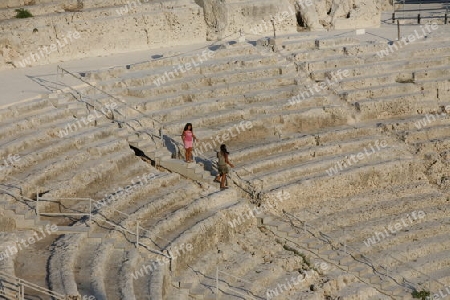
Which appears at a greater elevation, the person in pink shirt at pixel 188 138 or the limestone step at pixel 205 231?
the person in pink shirt at pixel 188 138

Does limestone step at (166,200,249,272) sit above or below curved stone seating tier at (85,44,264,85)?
below

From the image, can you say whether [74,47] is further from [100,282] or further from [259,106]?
[100,282]

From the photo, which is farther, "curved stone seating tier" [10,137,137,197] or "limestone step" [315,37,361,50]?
"limestone step" [315,37,361,50]

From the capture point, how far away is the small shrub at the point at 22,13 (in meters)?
25.5

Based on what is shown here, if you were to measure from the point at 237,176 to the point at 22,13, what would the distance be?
24.4 ft

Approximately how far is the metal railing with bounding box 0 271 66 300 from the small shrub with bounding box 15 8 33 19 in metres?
11.3

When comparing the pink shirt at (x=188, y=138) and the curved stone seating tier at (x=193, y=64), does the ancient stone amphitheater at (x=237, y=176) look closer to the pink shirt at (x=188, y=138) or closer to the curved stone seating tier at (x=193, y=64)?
the curved stone seating tier at (x=193, y=64)

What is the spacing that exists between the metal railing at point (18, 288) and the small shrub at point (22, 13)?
11.3m

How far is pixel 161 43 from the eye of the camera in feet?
89.5

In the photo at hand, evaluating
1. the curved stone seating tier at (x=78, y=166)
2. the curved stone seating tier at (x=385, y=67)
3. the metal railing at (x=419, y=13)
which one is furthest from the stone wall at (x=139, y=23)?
the curved stone seating tier at (x=78, y=166)

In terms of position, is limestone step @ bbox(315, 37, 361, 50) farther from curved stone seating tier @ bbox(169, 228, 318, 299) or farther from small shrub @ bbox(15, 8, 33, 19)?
curved stone seating tier @ bbox(169, 228, 318, 299)

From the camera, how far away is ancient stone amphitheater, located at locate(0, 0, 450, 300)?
1773 cm

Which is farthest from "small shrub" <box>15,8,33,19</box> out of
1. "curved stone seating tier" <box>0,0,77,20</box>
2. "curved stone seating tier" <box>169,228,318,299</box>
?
"curved stone seating tier" <box>169,228,318,299</box>

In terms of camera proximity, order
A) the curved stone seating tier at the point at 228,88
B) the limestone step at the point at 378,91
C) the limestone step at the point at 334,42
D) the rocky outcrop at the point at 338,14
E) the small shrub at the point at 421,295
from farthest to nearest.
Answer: the rocky outcrop at the point at 338,14, the limestone step at the point at 334,42, the limestone step at the point at 378,91, the curved stone seating tier at the point at 228,88, the small shrub at the point at 421,295
